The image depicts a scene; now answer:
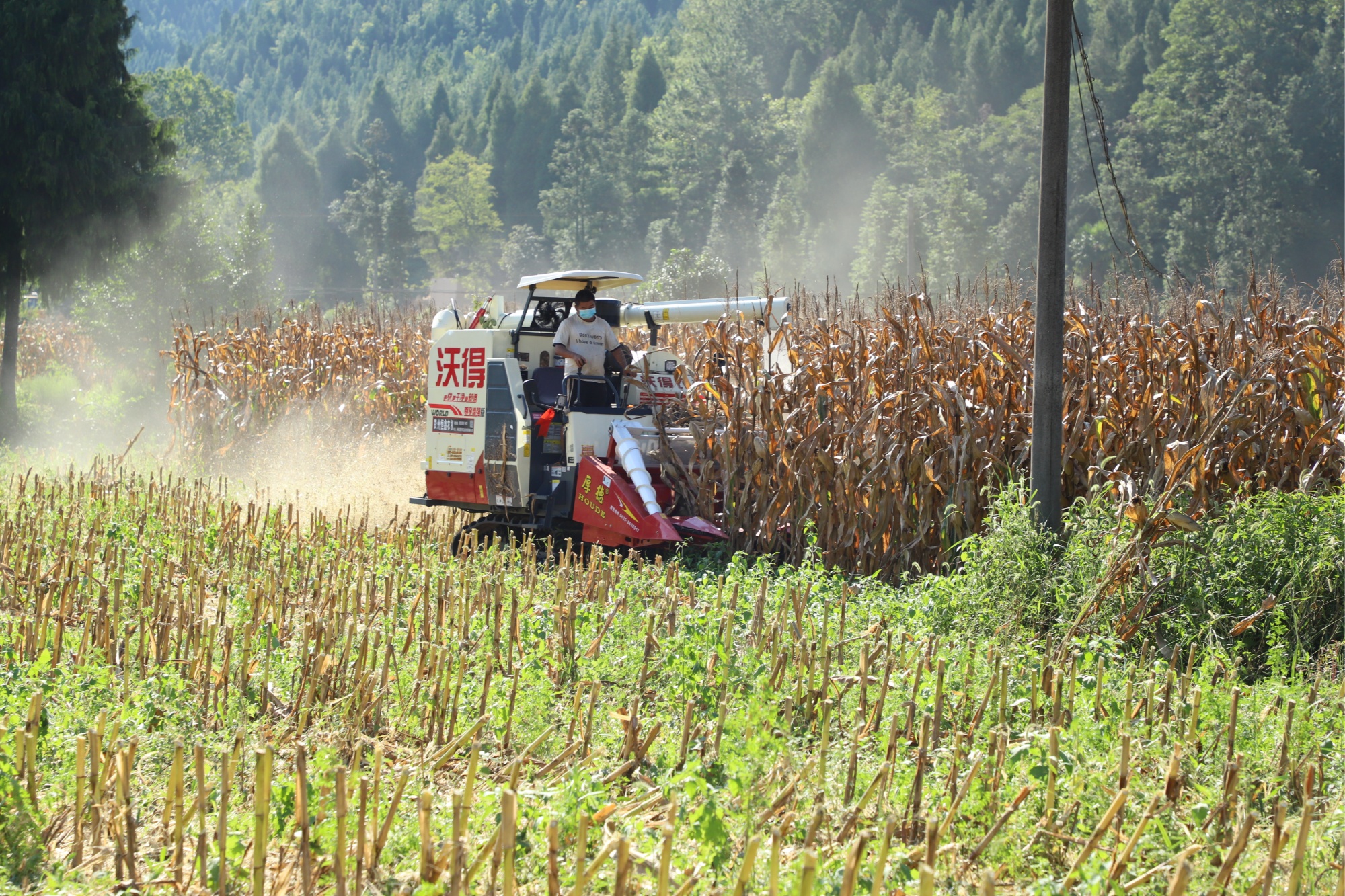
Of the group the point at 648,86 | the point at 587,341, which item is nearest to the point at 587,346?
the point at 587,341

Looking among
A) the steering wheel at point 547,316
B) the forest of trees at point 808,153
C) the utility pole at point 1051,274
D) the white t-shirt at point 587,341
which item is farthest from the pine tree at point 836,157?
the utility pole at point 1051,274

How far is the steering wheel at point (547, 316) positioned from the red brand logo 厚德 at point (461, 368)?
835 mm

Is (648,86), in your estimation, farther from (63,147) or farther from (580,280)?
(580,280)

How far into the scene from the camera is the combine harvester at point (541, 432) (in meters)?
8.68

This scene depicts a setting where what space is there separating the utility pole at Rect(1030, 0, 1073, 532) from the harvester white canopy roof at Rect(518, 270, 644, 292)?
3.49m

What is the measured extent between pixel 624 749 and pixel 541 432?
17.0 ft

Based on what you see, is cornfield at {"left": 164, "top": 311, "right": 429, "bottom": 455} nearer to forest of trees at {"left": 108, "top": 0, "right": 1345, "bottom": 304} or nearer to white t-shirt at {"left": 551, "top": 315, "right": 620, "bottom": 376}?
forest of trees at {"left": 108, "top": 0, "right": 1345, "bottom": 304}

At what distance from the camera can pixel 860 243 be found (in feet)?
198

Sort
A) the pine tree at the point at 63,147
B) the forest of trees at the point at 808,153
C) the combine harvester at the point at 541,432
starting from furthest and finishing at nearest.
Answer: the forest of trees at the point at 808,153 → the pine tree at the point at 63,147 → the combine harvester at the point at 541,432

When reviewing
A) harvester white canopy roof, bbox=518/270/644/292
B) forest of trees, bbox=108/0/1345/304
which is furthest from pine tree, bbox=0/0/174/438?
harvester white canopy roof, bbox=518/270/644/292

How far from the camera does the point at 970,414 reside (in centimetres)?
758

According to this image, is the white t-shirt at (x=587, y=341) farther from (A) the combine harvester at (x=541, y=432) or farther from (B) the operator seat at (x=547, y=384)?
(B) the operator seat at (x=547, y=384)

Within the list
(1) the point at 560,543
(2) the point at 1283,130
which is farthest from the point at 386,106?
(1) the point at 560,543

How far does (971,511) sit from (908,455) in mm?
577
